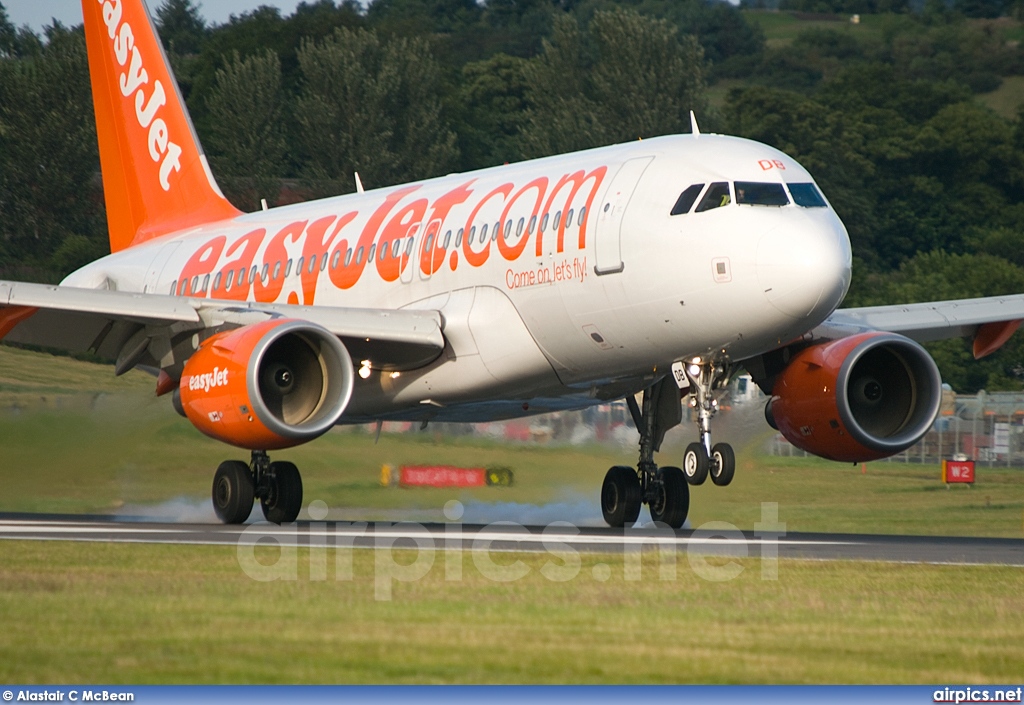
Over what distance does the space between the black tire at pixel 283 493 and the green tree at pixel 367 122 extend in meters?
47.0

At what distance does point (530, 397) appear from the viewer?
21359 mm

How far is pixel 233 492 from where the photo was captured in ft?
72.3

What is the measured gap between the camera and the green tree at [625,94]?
7194 centimetres

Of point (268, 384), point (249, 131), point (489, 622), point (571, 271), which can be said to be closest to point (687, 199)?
point (571, 271)

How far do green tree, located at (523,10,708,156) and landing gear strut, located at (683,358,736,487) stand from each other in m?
51.2

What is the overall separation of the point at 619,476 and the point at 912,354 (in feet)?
13.9

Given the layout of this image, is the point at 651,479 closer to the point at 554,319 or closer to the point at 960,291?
the point at 554,319

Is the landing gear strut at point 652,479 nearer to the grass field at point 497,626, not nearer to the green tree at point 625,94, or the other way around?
the grass field at point 497,626

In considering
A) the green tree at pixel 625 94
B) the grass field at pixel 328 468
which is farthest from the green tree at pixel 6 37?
the grass field at pixel 328 468

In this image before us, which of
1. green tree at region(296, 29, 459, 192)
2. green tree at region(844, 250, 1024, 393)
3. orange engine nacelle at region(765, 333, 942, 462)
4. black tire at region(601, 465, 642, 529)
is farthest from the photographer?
green tree at region(296, 29, 459, 192)

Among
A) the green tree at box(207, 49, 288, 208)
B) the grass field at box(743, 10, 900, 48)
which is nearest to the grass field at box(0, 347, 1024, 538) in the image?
the green tree at box(207, 49, 288, 208)

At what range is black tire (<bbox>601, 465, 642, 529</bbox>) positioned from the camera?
22.8 m

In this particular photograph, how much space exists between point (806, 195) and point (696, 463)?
125 inches

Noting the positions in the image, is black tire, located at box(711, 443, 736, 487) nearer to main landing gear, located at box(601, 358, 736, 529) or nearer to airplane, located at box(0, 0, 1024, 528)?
airplane, located at box(0, 0, 1024, 528)
